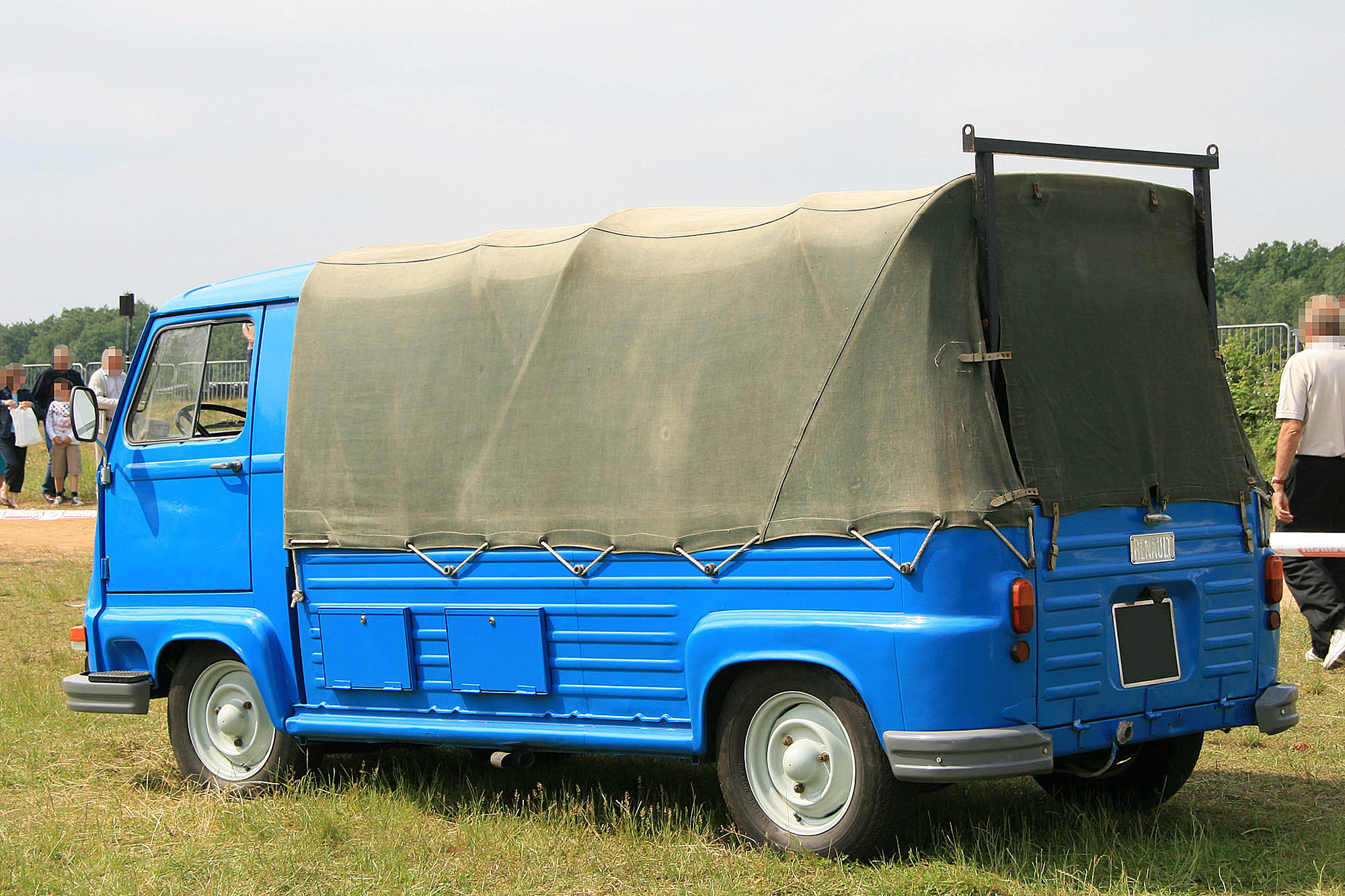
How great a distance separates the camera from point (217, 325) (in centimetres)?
704

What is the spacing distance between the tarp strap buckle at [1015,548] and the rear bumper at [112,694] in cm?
431

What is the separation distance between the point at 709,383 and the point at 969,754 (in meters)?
1.74

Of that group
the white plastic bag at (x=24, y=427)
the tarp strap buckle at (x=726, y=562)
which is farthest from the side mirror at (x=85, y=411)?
the white plastic bag at (x=24, y=427)

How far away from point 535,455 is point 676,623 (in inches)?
40.2

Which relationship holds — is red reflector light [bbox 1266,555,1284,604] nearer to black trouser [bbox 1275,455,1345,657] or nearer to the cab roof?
black trouser [bbox 1275,455,1345,657]

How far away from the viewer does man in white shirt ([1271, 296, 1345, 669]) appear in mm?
8602

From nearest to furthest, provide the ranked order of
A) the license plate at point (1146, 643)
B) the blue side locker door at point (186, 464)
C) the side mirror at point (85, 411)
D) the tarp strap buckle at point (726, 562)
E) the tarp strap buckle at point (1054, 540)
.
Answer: the tarp strap buckle at point (1054, 540), the license plate at point (1146, 643), the tarp strap buckle at point (726, 562), the blue side locker door at point (186, 464), the side mirror at point (85, 411)

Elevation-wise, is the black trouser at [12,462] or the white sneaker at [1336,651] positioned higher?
the black trouser at [12,462]

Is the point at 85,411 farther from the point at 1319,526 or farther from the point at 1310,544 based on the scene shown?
the point at 1319,526

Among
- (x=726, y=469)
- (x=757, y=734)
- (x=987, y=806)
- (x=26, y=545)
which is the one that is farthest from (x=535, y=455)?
(x=26, y=545)

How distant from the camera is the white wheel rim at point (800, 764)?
5.17m

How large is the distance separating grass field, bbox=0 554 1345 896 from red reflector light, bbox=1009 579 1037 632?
86cm

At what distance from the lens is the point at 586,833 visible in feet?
18.8

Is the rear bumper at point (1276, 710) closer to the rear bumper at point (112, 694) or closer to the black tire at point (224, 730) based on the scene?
the black tire at point (224, 730)
